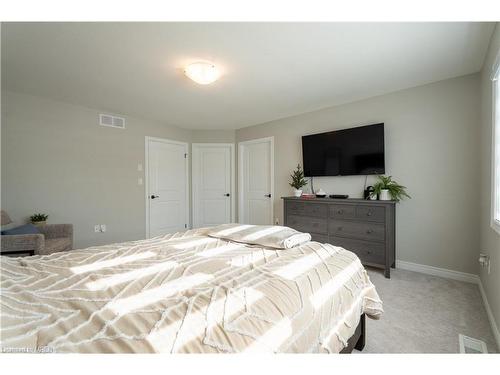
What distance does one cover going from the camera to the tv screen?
3.15 meters

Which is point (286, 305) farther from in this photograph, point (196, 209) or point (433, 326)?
point (196, 209)

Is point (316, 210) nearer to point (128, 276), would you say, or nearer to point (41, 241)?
point (128, 276)

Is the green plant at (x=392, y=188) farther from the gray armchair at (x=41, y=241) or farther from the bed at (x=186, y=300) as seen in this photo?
the gray armchair at (x=41, y=241)

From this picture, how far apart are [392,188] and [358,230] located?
673mm

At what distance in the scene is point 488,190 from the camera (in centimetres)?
210

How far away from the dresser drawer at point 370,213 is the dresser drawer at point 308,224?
0.48 meters

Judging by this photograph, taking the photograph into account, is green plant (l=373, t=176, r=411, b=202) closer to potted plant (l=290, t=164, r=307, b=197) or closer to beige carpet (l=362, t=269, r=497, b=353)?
beige carpet (l=362, t=269, r=497, b=353)

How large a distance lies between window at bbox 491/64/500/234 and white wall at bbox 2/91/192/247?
4611mm

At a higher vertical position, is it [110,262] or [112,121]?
[112,121]

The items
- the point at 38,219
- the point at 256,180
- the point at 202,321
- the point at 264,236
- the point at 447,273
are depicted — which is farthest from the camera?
the point at 256,180

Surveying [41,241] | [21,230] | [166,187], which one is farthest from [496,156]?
[166,187]

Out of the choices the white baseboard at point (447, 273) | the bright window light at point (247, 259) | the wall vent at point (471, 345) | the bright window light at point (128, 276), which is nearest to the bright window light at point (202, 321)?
the bright window light at point (247, 259)

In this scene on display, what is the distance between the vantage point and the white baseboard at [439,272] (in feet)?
8.46

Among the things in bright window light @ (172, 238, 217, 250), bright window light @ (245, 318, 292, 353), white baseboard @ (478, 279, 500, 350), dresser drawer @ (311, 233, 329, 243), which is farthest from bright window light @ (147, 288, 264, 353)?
dresser drawer @ (311, 233, 329, 243)
